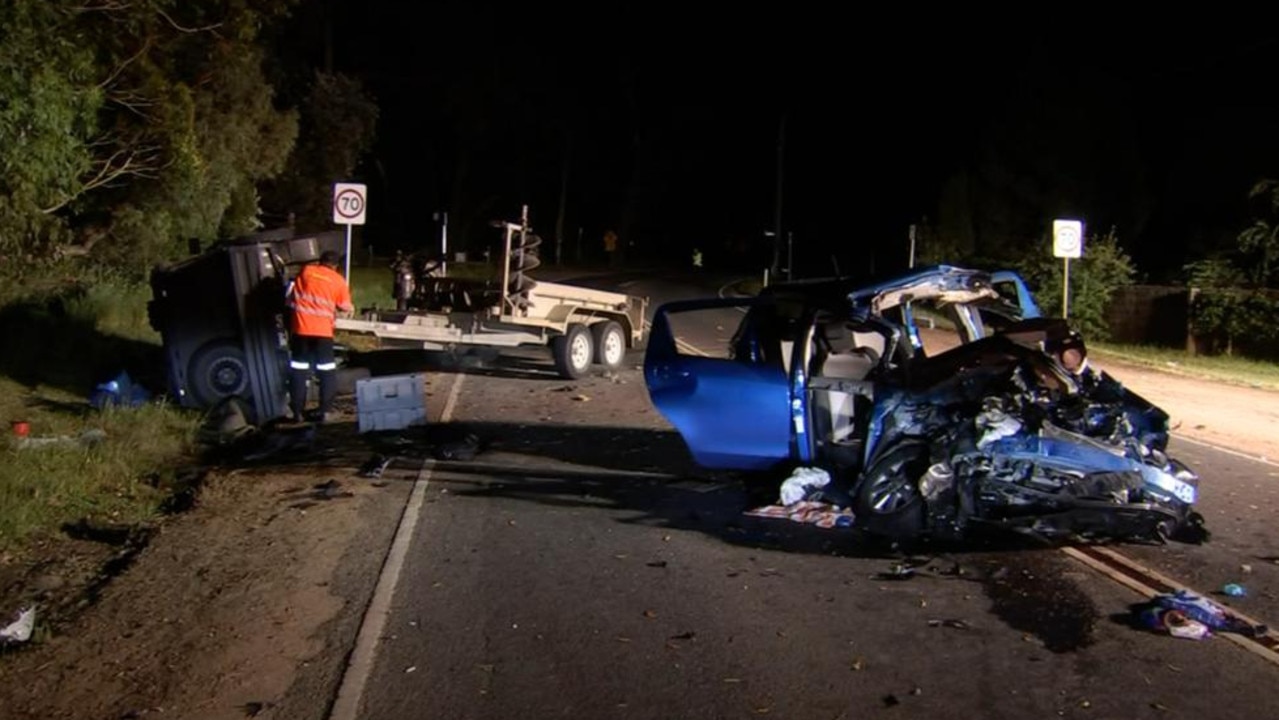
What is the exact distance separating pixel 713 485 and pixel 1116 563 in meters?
3.16

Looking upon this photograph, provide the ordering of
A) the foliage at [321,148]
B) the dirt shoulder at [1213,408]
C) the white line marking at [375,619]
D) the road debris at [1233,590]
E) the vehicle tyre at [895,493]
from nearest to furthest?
the white line marking at [375,619]
the road debris at [1233,590]
the vehicle tyre at [895,493]
the dirt shoulder at [1213,408]
the foliage at [321,148]

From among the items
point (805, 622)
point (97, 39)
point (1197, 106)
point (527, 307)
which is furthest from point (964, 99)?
point (805, 622)

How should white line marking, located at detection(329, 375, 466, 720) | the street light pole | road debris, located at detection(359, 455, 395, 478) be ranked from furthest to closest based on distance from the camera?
the street light pole → road debris, located at detection(359, 455, 395, 478) → white line marking, located at detection(329, 375, 466, 720)

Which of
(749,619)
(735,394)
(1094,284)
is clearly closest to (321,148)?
(1094,284)

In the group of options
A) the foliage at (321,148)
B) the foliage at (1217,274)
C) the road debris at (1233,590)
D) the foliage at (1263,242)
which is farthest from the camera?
the foliage at (321,148)

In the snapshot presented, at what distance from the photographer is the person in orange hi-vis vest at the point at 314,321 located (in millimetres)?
11141

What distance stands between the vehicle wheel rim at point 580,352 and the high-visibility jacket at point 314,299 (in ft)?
15.5

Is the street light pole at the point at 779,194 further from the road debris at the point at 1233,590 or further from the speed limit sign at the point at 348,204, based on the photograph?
the road debris at the point at 1233,590

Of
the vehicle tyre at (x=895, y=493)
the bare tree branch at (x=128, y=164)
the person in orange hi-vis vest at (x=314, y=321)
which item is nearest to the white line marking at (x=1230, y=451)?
the vehicle tyre at (x=895, y=493)

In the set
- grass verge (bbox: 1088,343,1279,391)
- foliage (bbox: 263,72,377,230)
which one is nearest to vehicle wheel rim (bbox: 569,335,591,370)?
grass verge (bbox: 1088,343,1279,391)

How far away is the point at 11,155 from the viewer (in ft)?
32.1

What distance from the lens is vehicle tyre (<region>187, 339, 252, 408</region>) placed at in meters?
11.6

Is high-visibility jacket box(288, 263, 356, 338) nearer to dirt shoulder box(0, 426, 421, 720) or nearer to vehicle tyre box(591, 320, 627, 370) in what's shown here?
dirt shoulder box(0, 426, 421, 720)

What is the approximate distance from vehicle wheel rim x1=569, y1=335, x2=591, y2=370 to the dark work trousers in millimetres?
4434
